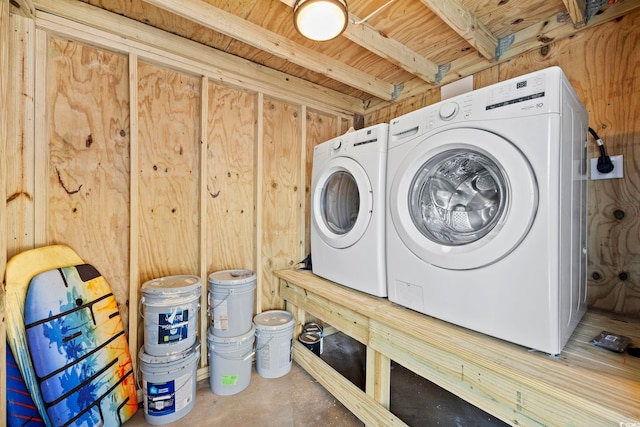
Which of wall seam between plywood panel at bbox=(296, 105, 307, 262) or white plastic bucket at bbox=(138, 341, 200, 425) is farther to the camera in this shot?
wall seam between plywood panel at bbox=(296, 105, 307, 262)

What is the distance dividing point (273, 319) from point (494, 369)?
134 centimetres

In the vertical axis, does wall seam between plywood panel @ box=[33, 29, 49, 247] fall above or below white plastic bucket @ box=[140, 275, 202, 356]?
above

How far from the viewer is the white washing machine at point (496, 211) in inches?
31.9

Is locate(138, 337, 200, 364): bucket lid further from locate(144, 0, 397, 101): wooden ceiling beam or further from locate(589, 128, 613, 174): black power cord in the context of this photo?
locate(589, 128, 613, 174): black power cord

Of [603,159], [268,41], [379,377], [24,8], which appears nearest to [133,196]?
[24,8]

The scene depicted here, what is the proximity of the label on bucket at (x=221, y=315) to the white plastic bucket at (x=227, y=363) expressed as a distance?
0.19 ft

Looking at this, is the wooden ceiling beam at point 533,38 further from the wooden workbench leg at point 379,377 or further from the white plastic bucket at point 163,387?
the white plastic bucket at point 163,387

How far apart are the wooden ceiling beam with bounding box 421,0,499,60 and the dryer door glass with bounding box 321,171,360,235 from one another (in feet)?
2.97

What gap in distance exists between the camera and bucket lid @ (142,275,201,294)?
1347mm

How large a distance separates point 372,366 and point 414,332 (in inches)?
14.1

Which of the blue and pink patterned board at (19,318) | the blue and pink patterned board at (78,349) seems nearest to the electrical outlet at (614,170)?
the blue and pink patterned board at (78,349)

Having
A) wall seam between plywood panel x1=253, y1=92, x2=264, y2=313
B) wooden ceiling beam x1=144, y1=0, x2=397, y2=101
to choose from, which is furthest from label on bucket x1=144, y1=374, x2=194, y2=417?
wooden ceiling beam x1=144, y1=0, x2=397, y2=101

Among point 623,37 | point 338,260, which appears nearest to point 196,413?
point 338,260

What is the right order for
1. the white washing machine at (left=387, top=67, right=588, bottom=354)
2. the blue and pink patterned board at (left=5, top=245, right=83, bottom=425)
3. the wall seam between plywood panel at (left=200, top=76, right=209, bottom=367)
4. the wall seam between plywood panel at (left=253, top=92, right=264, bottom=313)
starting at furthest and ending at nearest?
the wall seam between plywood panel at (left=253, top=92, right=264, bottom=313) → the wall seam between plywood panel at (left=200, top=76, right=209, bottom=367) → the blue and pink patterned board at (left=5, top=245, right=83, bottom=425) → the white washing machine at (left=387, top=67, right=588, bottom=354)
